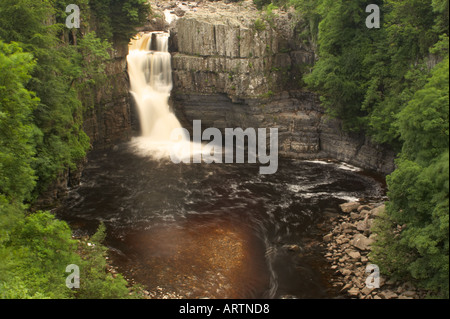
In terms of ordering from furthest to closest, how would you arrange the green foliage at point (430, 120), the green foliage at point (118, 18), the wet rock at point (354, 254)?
the green foliage at point (118, 18) → the wet rock at point (354, 254) → the green foliage at point (430, 120)

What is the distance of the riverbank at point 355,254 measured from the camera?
733 inches

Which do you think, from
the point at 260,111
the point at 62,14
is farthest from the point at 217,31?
the point at 62,14

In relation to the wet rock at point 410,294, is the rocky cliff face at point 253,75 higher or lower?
higher

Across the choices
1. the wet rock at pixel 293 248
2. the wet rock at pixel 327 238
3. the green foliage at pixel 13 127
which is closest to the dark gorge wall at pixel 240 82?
the wet rock at pixel 327 238

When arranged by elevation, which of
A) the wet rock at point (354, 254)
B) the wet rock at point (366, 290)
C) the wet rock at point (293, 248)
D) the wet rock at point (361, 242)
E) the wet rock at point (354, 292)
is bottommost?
the wet rock at point (354, 292)

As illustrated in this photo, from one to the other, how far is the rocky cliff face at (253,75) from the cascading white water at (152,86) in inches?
50.6

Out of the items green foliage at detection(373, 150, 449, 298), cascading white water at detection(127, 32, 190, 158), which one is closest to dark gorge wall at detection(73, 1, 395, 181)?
cascading white water at detection(127, 32, 190, 158)

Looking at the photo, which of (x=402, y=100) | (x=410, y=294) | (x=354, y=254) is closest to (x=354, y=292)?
(x=410, y=294)

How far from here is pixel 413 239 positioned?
57.2 feet

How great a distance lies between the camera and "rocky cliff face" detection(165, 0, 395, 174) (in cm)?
3809

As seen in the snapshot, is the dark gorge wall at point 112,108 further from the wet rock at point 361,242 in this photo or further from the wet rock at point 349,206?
the wet rock at point 361,242

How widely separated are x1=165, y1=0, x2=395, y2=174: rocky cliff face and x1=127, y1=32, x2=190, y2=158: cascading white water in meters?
1.28

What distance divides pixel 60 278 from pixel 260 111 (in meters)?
26.9

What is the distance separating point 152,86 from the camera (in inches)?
1615
